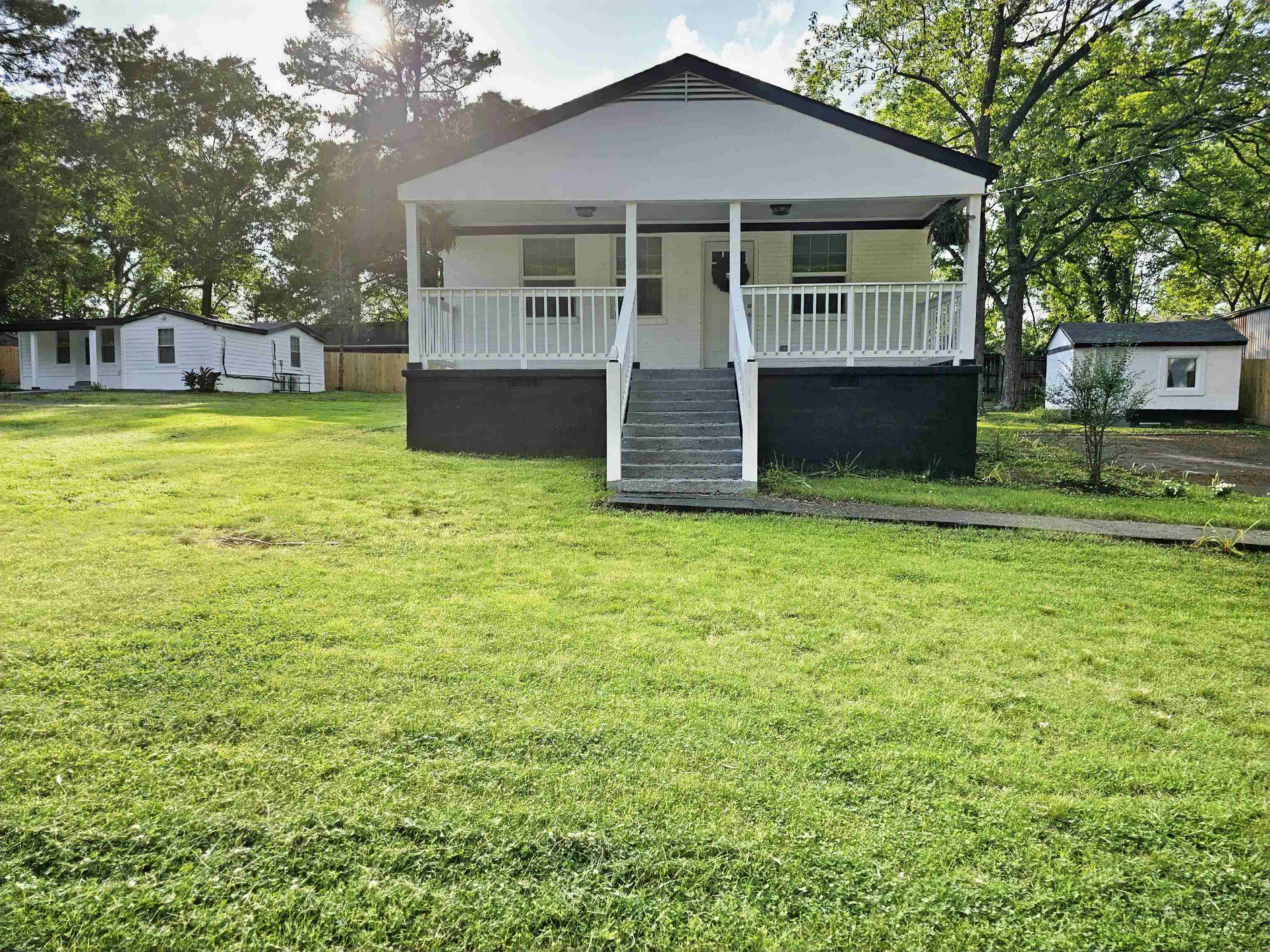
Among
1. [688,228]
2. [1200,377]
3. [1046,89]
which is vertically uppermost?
[1046,89]

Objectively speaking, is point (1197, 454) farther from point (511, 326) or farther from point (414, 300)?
point (414, 300)

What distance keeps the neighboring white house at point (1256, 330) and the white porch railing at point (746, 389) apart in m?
18.2

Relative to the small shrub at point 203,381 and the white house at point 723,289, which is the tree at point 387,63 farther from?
the white house at point 723,289

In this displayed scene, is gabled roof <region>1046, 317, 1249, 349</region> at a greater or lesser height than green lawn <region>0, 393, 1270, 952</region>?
greater

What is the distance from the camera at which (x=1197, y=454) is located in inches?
485

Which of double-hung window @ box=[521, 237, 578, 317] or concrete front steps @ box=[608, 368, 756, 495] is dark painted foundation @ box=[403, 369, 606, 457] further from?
double-hung window @ box=[521, 237, 578, 317]

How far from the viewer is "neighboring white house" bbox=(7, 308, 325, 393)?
26.1 m

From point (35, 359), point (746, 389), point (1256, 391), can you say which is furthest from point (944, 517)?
point (35, 359)

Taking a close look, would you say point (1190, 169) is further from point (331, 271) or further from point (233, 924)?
point (331, 271)

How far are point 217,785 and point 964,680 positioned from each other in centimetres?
297

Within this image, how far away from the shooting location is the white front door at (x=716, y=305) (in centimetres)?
1170

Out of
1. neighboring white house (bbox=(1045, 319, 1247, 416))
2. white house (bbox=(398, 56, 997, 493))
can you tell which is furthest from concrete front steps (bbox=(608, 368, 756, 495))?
neighboring white house (bbox=(1045, 319, 1247, 416))

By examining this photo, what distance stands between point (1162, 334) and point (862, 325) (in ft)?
52.9

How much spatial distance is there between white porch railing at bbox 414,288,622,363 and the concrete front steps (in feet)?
3.71
